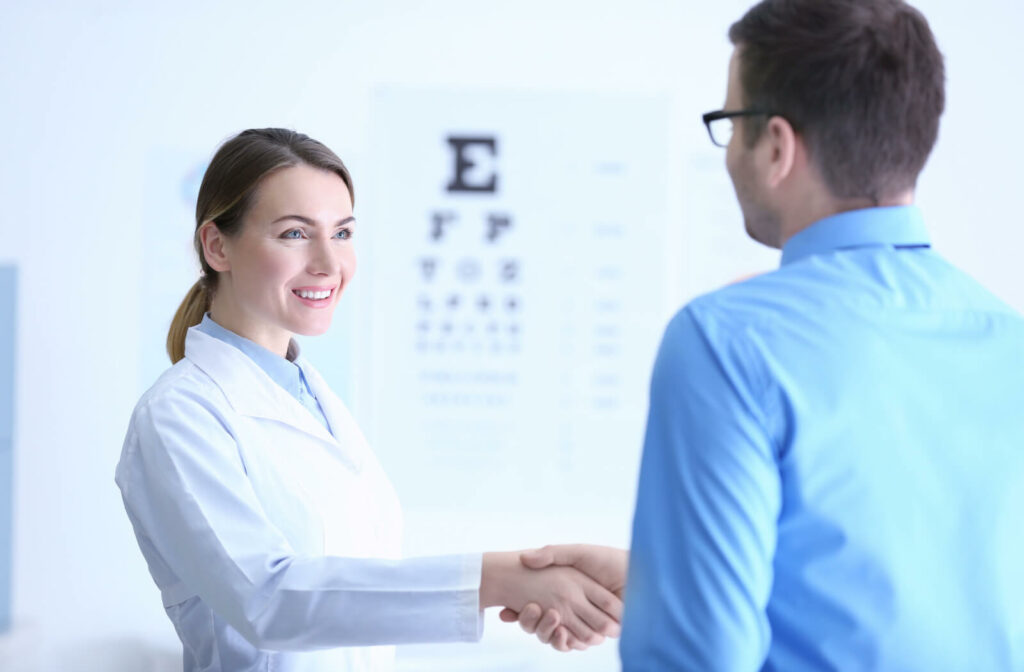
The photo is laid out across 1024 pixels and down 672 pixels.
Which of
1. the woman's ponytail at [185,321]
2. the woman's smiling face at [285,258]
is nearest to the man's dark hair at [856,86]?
the woman's smiling face at [285,258]

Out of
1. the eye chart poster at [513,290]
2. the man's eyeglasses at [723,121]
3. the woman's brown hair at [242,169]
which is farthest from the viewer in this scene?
the eye chart poster at [513,290]

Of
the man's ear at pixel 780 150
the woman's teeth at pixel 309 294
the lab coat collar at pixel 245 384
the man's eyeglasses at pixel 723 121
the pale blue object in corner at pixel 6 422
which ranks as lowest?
the pale blue object in corner at pixel 6 422

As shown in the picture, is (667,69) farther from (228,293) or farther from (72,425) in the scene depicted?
(72,425)

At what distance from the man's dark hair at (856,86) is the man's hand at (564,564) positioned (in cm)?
70

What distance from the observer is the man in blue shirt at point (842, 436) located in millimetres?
736

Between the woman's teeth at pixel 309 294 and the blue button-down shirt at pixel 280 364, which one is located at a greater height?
the woman's teeth at pixel 309 294

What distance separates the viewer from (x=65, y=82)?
104 inches

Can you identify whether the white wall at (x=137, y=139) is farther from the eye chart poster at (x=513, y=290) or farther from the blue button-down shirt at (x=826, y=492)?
the blue button-down shirt at (x=826, y=492)

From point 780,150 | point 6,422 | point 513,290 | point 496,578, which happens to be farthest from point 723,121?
point 6,422

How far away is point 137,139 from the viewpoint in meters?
2.65

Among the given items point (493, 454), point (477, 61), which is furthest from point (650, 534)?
point (477, 61)

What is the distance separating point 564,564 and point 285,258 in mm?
613

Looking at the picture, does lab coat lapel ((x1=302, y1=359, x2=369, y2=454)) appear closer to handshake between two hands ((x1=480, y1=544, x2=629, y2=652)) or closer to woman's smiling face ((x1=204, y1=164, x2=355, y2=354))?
woman's smiling face ((x1=204, y1=164, x2=355, y2=354))

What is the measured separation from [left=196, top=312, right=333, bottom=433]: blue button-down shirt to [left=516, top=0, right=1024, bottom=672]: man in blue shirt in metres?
0.88
